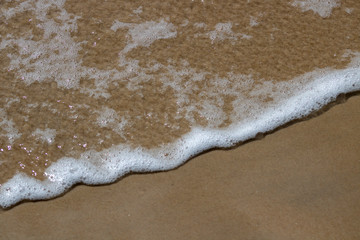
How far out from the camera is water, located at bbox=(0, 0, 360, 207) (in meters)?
1.68

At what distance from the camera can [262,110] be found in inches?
67.7

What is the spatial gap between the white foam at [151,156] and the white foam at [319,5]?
13.7 inches

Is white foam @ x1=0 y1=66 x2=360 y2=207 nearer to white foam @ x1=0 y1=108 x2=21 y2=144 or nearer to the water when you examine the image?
the water

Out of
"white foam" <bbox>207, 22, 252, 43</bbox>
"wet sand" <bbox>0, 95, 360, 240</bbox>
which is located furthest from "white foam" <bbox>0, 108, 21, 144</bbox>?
"white foam" <bbox>207, 22, 252, 43</bbox>

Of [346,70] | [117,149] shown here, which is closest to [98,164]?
[117,149]

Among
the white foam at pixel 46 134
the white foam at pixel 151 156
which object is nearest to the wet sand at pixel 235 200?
the white foam at pixel 151 156

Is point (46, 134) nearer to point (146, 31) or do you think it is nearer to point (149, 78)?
point (149, 78)

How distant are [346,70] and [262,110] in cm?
39

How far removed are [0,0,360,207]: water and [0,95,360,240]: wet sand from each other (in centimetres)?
7

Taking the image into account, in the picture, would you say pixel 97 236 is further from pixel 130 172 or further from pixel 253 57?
pixel 253 57

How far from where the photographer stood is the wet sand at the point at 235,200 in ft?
5.01

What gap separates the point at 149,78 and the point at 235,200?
1.97 ft

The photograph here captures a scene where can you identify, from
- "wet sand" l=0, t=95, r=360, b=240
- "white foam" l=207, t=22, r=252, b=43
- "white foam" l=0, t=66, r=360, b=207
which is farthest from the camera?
"white foam" l=207, t=22, r=252, b=43

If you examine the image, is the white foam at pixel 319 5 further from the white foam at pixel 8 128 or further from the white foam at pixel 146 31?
the white foam at pixel 8 128
